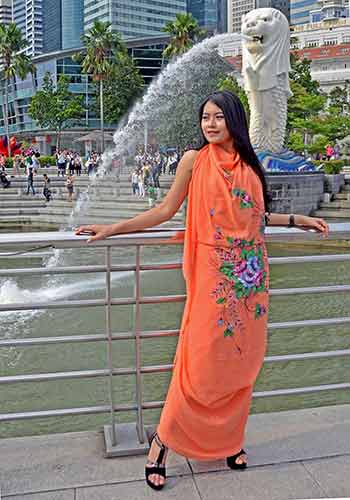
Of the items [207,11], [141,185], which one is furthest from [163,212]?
[207,11]

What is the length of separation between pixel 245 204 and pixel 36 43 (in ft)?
428

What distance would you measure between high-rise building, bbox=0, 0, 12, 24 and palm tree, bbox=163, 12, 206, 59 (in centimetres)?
11642

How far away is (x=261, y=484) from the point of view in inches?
93.0

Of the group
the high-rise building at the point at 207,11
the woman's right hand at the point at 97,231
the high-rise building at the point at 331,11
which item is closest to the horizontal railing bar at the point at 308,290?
the woman's right hand at the point at 97,231

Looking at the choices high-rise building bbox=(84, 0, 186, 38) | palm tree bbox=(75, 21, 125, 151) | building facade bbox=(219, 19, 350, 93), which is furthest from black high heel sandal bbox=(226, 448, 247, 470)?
high-rise building bbox=(84, 0, 186, 38)

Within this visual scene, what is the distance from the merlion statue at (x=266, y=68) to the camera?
15695 millimetres

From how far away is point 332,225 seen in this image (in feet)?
8.87

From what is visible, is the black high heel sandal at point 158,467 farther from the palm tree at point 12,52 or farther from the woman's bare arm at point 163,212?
the palm tree at point 12,52

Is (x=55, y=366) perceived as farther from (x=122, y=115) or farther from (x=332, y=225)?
(x=122, y=115)

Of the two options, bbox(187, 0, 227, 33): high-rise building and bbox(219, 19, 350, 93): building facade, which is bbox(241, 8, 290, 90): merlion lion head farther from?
bbox(187, 0, 227, 33): high-rise building

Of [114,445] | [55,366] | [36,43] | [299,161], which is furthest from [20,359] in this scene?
[36,43]

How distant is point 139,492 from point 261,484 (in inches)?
18.6

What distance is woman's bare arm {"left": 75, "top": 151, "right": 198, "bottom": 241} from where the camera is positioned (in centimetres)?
232

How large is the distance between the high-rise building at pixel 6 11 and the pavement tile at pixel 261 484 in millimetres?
156102
